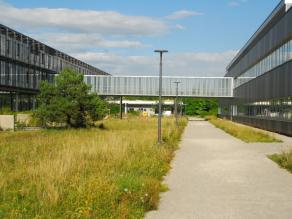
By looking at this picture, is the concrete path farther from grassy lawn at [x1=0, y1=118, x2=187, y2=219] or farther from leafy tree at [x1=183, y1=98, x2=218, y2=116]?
leafy tree at [x1=183, y1=98, x2=218, y2=116]

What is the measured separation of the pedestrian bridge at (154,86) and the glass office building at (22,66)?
8.30 meters

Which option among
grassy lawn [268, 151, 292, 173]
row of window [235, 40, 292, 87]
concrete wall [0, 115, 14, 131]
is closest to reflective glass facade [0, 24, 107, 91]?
concrete wall [0, 115, 14, 131]

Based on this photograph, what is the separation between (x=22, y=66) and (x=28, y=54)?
7.25 ft

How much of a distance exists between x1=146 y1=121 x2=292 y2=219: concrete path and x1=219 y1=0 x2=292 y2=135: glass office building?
19.6 metres

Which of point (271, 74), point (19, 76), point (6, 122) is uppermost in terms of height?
point (19, 76)

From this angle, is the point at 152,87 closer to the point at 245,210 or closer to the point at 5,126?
the point at 5,126

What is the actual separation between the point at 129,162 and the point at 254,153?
9.03 metres

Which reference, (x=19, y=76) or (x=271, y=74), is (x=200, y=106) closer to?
(x=19, y=76)

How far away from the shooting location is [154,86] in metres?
81.6

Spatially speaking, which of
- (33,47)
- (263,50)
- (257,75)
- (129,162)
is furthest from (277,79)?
(33,47)

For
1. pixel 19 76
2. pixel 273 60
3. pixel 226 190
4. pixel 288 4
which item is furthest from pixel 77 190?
pixel 19 76

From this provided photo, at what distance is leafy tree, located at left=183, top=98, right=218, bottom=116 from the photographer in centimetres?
12589

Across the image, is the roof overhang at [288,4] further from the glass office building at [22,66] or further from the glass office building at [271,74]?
the glass office building at [22,66]

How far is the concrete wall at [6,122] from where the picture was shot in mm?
42941
